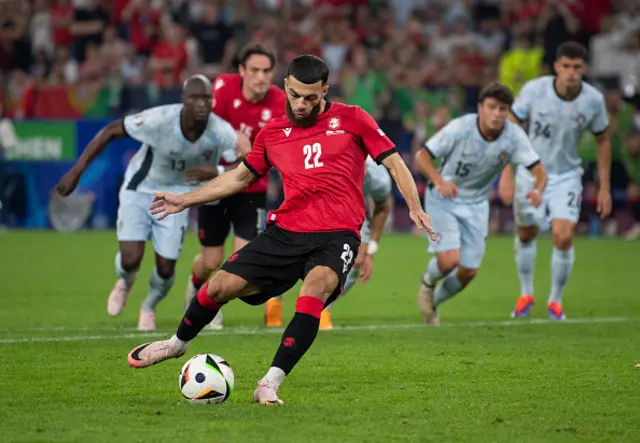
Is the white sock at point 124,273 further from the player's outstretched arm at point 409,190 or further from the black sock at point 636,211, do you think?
the black sock at point 636,211

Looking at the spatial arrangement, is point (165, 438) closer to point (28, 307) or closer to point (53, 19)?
point (28, 307)

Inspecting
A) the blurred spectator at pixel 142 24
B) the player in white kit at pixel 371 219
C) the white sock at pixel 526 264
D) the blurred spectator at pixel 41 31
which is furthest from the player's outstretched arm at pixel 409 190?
the blurred spectator at pixel 41 31

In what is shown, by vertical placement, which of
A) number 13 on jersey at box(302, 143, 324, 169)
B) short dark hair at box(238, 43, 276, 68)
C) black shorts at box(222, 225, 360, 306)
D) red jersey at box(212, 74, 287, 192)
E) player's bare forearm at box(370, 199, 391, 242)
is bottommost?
player's bare forearm at box(370, 199, 391, 242)

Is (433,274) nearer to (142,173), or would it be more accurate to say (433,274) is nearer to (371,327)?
(371,327)

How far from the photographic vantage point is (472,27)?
25109mm

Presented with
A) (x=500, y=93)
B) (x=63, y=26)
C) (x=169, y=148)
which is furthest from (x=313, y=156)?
(x=63, y=26)

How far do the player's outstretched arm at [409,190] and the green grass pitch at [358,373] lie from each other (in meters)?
1.04

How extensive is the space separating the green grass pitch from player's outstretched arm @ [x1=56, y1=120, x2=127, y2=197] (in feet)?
4.08

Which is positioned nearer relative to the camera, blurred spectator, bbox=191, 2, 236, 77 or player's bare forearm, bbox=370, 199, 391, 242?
player's bare forearm, bbox=370, 199, 391, 242

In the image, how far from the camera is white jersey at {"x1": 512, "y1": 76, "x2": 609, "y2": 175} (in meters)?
A: 12.9

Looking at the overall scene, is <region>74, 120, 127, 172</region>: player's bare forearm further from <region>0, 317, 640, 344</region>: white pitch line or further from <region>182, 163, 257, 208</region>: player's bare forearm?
<region>182, 163, 257, 208</region>: player's bare forearm

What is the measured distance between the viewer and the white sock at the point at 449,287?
11930mm

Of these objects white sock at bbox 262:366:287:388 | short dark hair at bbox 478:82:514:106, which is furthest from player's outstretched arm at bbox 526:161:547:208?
white sock at bbox 262:366:287:388

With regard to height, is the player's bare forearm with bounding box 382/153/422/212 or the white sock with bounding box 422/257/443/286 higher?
the player's bare forearm with bounding box 382/153/422/212
